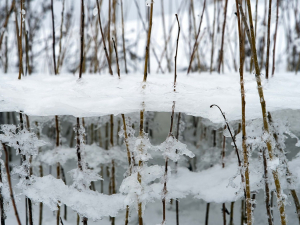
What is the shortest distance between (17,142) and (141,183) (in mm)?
359

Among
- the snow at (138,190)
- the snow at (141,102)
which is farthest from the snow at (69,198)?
the snow at (141,102)

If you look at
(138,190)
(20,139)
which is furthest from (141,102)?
(20,139)

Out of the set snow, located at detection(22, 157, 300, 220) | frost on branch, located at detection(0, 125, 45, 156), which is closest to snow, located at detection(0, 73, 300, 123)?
frost on branch, located at detection(0, 125, 45, 156)

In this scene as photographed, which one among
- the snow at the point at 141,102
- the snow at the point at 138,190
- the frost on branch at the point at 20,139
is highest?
the snow at the point at 141,102

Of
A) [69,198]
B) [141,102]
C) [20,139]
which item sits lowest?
[69,198]

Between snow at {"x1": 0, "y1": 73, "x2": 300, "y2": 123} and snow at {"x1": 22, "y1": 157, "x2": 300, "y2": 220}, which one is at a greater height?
snow at {"x1": 0, "y1": 73, "x2": 300, "y2": 123}

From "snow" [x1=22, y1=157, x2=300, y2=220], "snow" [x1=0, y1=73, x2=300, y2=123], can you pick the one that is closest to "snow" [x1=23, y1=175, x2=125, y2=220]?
"snow" [x1=22, y1=157, x2=300, y2=220]

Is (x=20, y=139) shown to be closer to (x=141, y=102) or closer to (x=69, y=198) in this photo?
(x=69, y=198)

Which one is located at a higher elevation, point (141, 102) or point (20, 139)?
point (141, 102)

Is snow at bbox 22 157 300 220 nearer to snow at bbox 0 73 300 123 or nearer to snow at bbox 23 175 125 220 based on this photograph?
snow at bbox 23 175 125 220

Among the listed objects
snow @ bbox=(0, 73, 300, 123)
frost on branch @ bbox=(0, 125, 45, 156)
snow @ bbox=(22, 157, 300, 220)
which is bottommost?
snow @ bbox=(22, 157, 300, 220)

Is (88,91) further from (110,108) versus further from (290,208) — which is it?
(290,208)

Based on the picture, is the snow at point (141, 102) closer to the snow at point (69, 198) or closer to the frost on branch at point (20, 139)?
the frost on branch at point (20, 139)

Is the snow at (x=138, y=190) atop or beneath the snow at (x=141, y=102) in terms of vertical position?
beneath
